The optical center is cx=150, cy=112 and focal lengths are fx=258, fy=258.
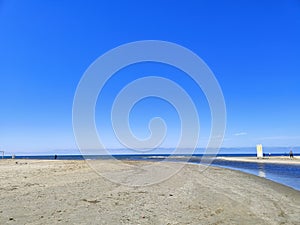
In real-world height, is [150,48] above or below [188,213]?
above

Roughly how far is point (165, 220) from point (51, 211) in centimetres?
404

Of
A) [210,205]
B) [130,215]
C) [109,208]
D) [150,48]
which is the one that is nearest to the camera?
[130,215]

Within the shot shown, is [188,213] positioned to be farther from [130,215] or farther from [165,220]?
[130,215]

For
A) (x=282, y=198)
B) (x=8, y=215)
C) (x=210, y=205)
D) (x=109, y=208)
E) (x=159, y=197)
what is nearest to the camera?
(x=8, y=215)

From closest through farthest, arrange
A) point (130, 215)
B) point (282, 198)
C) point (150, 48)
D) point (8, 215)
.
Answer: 1. point (8, 215)
2. point (130, 215)
3. point (282, 198)
4. point (150, 48)

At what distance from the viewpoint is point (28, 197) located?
37.6ft

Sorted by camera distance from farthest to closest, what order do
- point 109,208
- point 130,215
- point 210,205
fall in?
point 210,205 → point 109,208 → point 130,215

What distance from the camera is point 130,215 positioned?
29.9 ft

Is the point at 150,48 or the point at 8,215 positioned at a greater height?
the point at 150,48

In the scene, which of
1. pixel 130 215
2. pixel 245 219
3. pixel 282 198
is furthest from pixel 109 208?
pixel 282 198

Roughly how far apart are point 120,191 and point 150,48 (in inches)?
496

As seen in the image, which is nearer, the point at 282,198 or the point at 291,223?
the point at 291,223

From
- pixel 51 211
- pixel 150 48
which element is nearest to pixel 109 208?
pixel 51 211

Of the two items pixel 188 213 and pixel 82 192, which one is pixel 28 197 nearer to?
pixel 82 192
